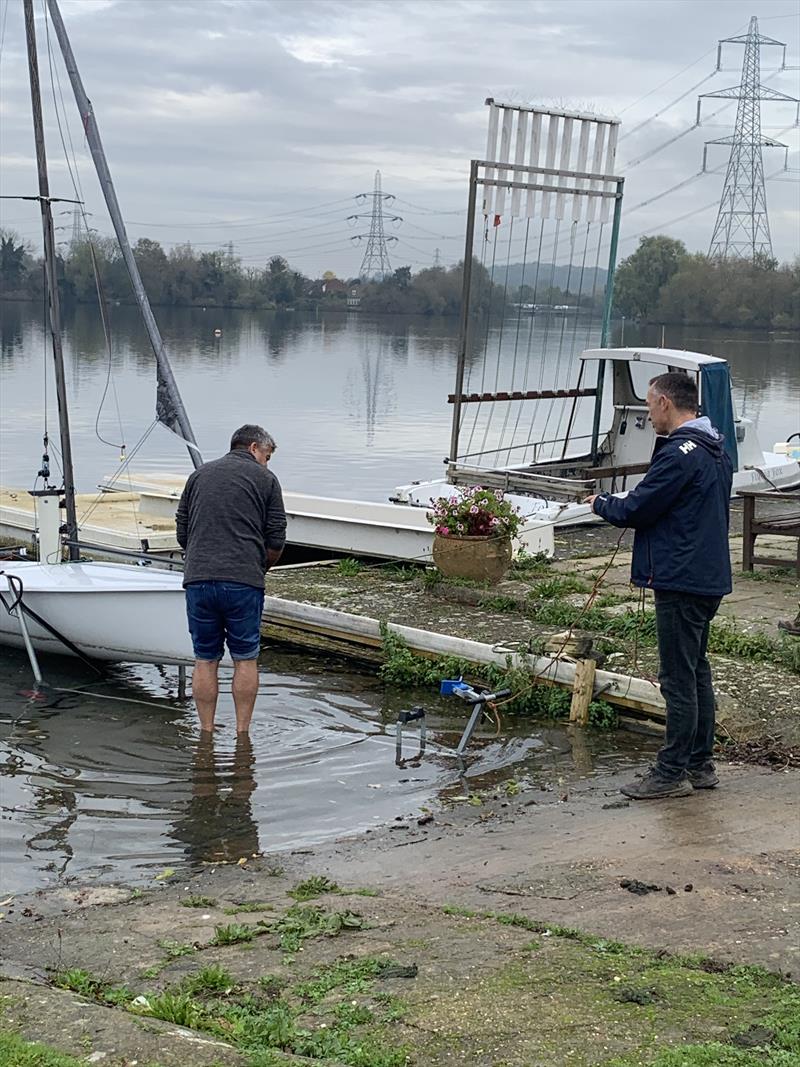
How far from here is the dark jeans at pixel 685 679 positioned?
6.82 m

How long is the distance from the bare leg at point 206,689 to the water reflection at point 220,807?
0.12m

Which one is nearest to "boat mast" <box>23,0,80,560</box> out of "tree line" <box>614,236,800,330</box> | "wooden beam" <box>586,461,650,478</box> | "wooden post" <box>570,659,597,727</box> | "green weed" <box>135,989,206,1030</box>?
"wooden post" <box>570,659,597,727</box>

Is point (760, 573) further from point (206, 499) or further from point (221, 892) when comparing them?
point (221, 892)

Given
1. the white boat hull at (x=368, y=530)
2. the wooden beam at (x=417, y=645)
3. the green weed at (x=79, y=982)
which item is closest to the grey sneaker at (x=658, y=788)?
the wooden beam at (x=417, y=645)

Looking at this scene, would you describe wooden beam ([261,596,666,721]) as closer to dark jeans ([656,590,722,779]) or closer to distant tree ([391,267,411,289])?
dark jeans ([656,590,722,779])

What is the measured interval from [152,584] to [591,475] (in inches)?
259

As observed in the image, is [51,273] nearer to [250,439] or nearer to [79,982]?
[250,439]

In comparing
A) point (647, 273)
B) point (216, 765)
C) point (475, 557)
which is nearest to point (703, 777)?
point (216, 765)

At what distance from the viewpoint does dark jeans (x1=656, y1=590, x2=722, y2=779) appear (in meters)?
6.82

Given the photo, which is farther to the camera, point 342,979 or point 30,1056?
point 342,979

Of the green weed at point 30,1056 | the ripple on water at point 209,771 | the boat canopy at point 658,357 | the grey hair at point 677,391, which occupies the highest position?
the grey hair at point 677,391

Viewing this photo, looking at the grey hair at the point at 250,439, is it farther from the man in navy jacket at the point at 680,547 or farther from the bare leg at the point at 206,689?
the man in navy jacket at the point at 680,547

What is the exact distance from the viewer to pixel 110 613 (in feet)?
34.6

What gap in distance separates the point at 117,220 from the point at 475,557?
7486mm
